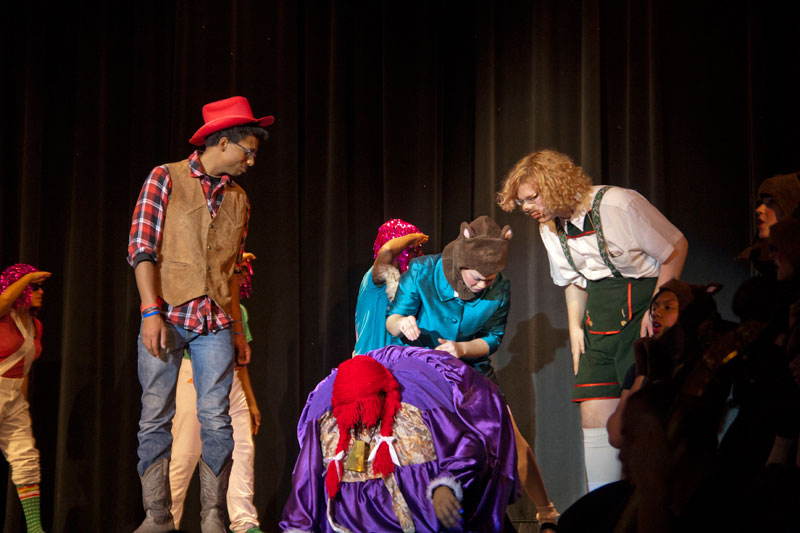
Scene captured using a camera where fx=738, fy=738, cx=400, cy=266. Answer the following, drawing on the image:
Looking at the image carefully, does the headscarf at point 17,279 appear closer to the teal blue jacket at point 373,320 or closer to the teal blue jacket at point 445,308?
the teal blue jacket at point 373,320

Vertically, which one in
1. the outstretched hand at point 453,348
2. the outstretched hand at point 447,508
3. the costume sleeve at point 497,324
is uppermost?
the costume sleeve at point 497,324

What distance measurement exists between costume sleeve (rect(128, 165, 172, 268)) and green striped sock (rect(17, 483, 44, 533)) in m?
1.65

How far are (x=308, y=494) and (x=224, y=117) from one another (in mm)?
1427

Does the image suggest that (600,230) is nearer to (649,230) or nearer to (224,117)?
(649,230)

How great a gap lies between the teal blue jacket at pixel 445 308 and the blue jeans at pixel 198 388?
2.49 ft

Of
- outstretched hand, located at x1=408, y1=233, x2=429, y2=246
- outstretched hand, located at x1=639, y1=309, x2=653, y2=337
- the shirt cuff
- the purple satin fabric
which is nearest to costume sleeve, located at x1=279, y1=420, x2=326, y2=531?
the purple satin fabric

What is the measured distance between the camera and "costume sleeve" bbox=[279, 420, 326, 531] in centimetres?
236

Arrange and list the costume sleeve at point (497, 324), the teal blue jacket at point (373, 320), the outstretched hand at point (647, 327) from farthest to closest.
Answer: the teal blue jacket at point (373, 320) < the costume sleeve at point (497, 324) < the outstretched hand at point (647, 327)

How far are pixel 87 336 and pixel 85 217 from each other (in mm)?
665

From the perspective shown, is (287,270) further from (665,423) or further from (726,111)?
(665,423)

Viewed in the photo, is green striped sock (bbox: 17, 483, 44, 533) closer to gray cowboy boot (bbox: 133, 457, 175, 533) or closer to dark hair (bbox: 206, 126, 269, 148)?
gray cowboy boot (bbox: 133, 457, 175, 533)

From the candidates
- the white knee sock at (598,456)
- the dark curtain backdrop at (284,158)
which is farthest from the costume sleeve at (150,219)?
the white knee sock at (598,456)

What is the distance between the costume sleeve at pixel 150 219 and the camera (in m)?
2.59

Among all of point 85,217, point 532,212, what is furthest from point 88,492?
point 532,212
